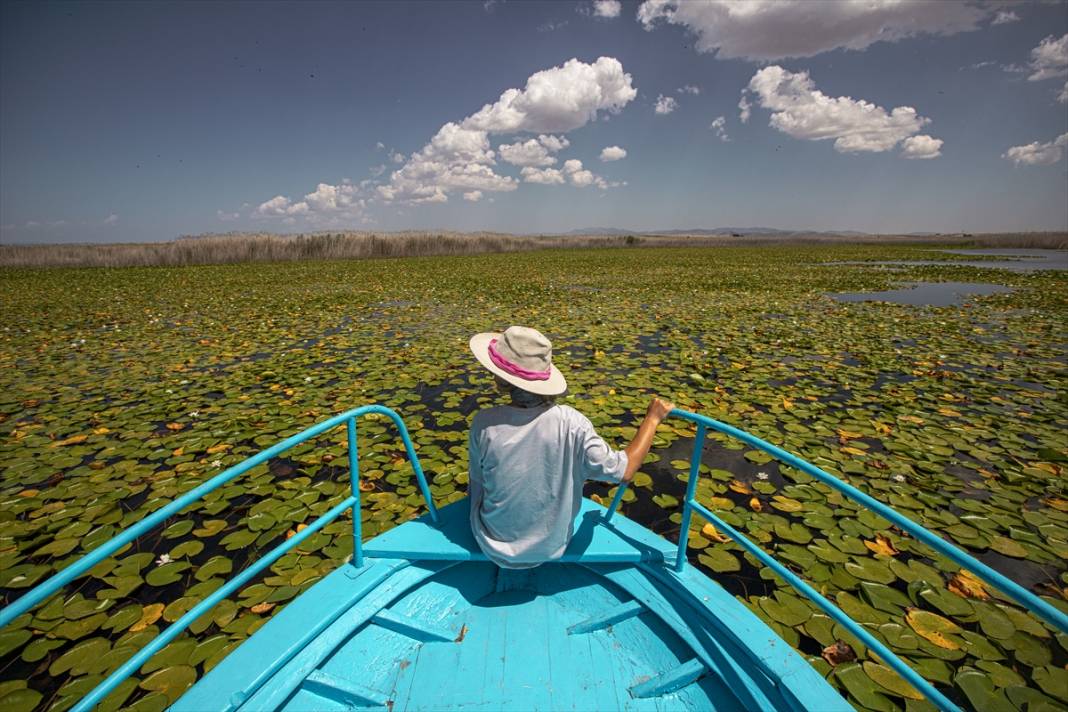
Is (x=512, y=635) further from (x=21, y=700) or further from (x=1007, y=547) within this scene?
(x=1007, y=547)

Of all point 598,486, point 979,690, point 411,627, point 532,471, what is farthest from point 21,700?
point 979,690

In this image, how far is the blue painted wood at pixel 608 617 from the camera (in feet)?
5.22

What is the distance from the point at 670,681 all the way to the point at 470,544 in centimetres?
88

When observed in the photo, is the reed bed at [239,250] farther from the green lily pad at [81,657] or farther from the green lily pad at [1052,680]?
the green lily pad at [1052,680]

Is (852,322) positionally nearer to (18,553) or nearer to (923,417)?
(923,417)

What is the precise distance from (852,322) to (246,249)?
25393mm

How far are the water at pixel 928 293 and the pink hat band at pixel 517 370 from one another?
1144 centimetres

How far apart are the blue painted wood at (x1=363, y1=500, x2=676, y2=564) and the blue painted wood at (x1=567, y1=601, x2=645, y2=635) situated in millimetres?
179

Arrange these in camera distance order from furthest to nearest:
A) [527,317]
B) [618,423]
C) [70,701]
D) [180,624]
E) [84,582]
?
[527,317]
[618,423]
[84,582]
[70,701]
[180,624]

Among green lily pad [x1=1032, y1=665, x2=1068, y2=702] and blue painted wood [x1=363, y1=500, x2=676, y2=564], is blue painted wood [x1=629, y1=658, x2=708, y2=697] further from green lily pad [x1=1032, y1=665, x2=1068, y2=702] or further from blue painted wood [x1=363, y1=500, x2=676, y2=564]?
green lily pad [x1=1032, y1=665, x2=1068, y2=702]

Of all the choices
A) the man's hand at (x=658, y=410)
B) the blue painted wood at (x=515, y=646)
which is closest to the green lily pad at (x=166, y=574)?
the blue painted wood at (x=515, y=646)

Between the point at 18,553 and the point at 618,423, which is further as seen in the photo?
the point at 618,423

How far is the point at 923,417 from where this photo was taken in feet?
12.9

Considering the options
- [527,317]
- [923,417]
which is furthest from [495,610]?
[527,317]
